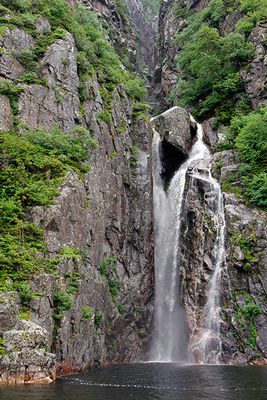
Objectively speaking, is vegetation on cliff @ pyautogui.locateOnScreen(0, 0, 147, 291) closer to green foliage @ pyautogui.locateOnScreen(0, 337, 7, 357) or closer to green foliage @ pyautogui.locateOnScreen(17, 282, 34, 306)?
green foliage @ pyautogui.locateOnScreen(17, 282, 34, 306)

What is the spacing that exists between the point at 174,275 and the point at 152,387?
1734 centimetres

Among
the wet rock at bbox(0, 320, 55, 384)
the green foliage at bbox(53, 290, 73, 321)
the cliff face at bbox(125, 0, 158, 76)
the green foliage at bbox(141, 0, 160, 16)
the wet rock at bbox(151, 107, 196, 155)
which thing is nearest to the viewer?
the wet rock at bbox(0, 320, 55, 384)

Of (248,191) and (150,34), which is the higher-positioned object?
(150,34)

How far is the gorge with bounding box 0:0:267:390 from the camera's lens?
896 inches

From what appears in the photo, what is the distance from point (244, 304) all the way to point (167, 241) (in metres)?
8.26

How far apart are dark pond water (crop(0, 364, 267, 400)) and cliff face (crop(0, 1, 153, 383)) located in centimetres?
166

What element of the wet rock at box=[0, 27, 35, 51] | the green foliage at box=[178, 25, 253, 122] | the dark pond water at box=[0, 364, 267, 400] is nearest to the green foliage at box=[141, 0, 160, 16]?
the green foliage at box=[178, 25, 253, 122]

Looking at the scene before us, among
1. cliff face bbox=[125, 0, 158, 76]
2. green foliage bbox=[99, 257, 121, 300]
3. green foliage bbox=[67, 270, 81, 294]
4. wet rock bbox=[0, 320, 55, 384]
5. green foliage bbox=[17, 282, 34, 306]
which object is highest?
cliff face bbox=[125, 0, 158, 76]

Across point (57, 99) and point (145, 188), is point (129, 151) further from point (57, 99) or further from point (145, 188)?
point (57, 99)

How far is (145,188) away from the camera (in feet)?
122

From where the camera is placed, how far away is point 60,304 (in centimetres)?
2231

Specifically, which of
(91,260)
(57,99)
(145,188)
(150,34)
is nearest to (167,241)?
(145,188)

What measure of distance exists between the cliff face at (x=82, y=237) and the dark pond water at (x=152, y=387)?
65.5 inches

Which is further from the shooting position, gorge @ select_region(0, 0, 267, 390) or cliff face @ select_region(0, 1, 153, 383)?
gorge @ select_region(0, 0, 267, 390)
